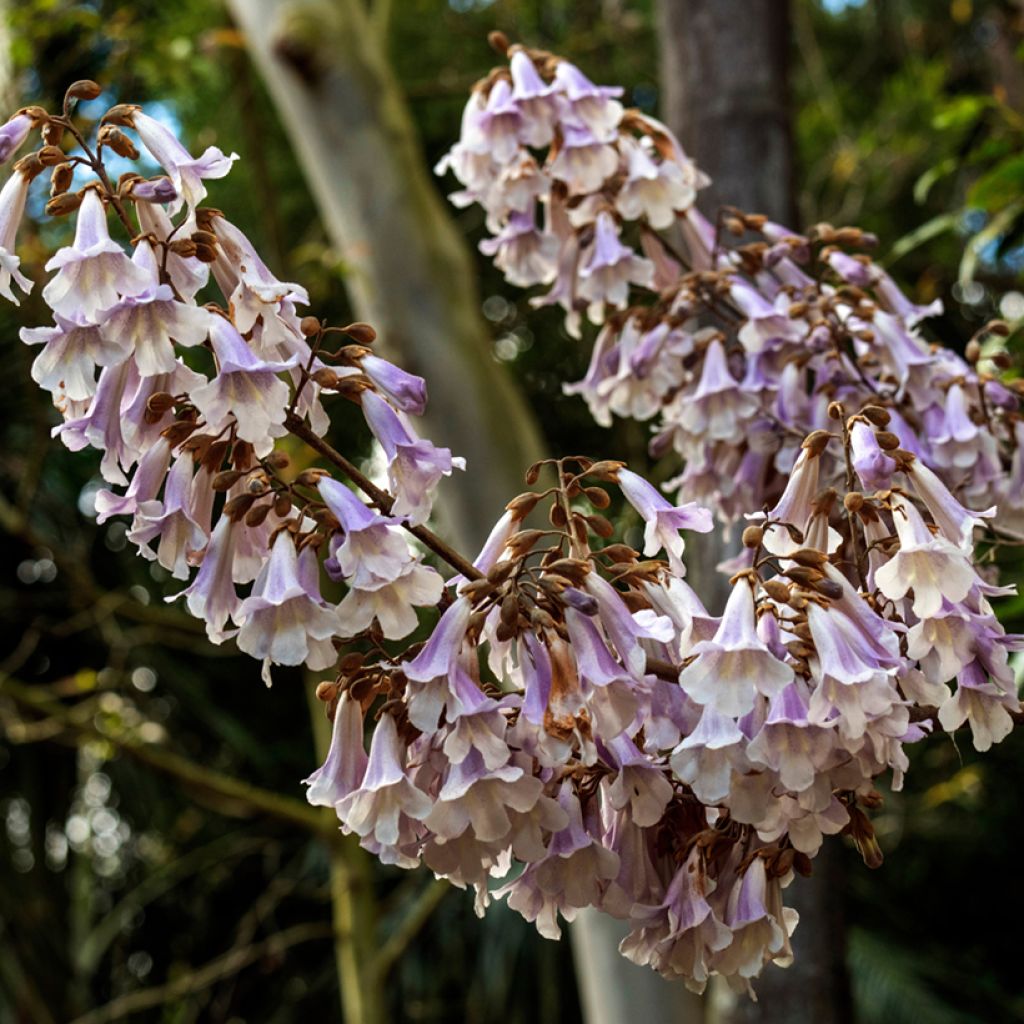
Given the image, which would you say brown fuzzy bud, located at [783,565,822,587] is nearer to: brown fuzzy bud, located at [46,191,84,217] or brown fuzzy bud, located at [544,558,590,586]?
brown fuzzy bud, located at [544,558,590,586]

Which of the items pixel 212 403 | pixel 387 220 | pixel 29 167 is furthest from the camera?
pixel 387 220

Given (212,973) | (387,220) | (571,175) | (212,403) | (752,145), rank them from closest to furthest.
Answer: (212,403) < (571,175) < (752,145) < (387,220) < (212,973)

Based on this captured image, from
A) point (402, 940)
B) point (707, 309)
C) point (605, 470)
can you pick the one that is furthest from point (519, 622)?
point (402, 940)

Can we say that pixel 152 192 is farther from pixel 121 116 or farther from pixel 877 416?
pixel 877 416

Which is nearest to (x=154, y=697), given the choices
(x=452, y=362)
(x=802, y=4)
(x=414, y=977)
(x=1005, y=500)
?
(x=414, y=977)

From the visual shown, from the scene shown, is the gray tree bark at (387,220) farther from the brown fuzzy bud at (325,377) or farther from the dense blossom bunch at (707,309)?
the brown fuzzy bud at (325,377)

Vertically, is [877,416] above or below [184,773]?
above

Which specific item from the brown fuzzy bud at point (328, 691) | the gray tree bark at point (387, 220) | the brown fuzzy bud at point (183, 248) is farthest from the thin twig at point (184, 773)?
the brown fuzzy bud at point (183, 248)
